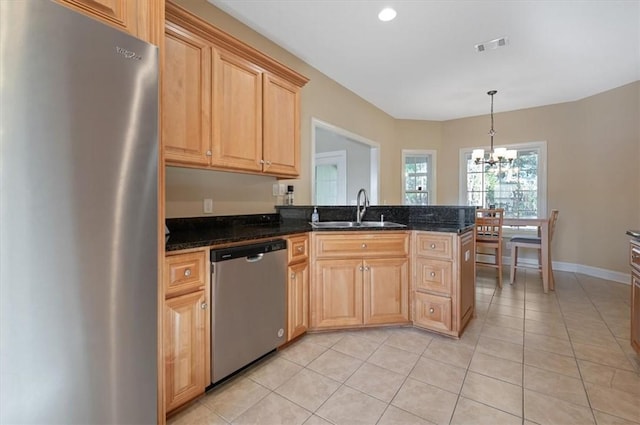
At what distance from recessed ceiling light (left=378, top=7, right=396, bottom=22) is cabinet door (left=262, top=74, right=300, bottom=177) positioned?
908mm

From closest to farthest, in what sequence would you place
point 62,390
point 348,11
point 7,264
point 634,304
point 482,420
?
point 7,264 < point 62,390 < point 482,420 < point 634,304 < point 348,11

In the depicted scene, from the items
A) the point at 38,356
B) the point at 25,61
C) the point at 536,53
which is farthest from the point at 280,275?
the point at 536,53

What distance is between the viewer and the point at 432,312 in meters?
2.41

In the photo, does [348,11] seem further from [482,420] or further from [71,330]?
[482,420]

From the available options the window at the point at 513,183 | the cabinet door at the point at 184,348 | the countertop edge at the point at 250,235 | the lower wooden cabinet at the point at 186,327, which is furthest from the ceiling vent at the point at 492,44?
the cabinet door at the point at 184,348

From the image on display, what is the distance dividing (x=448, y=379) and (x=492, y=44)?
9.97 feet

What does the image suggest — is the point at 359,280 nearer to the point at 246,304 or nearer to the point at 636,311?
the point at 246,304

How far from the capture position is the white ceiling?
2.34 metres

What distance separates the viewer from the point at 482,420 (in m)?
1.46

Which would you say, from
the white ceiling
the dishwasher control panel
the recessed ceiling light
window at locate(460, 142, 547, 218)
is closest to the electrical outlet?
the dishwasher control panel

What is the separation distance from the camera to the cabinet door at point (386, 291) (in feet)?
7.97

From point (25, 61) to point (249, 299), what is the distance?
145cm

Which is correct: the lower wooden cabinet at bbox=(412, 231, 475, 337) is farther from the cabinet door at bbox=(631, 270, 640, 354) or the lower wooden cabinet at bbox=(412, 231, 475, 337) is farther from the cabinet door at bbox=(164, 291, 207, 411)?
the cabinet door at bbox=(164, 291, 207, 411)

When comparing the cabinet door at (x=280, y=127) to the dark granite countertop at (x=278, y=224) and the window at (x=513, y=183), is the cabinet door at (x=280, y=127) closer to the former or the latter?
the dark granite countertop at (x=278, y=224)
